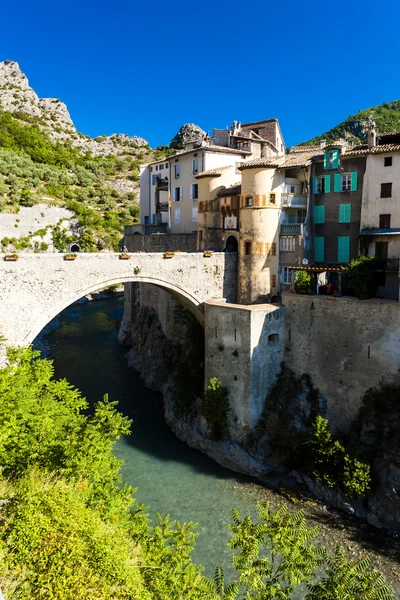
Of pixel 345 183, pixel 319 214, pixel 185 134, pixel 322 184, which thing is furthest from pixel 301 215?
pixel 185 134

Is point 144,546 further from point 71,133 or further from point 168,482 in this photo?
point 71,133

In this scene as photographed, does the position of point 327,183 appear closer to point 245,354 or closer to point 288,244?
point 288,244

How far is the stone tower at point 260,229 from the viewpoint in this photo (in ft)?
83.7

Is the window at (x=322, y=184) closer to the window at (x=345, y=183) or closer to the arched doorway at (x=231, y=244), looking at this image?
the window at (x=345, y=183)

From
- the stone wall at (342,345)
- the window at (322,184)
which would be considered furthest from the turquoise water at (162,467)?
the window at (322,184)

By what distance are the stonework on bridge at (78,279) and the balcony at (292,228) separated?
3692 millimetres

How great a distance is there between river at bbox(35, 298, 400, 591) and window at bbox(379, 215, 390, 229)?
15.4 m

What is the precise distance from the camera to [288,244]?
25.8 metres

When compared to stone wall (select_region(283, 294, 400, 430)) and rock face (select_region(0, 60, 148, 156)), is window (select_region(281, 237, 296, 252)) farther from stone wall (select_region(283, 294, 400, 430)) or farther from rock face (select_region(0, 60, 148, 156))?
rock face (select_region(0, 60, 148, 156))

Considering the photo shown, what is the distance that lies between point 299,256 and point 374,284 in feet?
17.6

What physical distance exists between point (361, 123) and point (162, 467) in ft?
222

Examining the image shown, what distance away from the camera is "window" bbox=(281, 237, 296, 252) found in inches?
1008

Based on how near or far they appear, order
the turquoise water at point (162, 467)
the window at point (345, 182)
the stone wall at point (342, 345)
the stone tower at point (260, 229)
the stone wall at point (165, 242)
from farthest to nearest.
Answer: the stone wall at point (165, 242) → the stone tower at point (260, 229) → the window at point (345, 182) → the stone wall at point (342, 345) → the turquoise water at point (162, 467)

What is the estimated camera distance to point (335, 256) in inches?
1022
